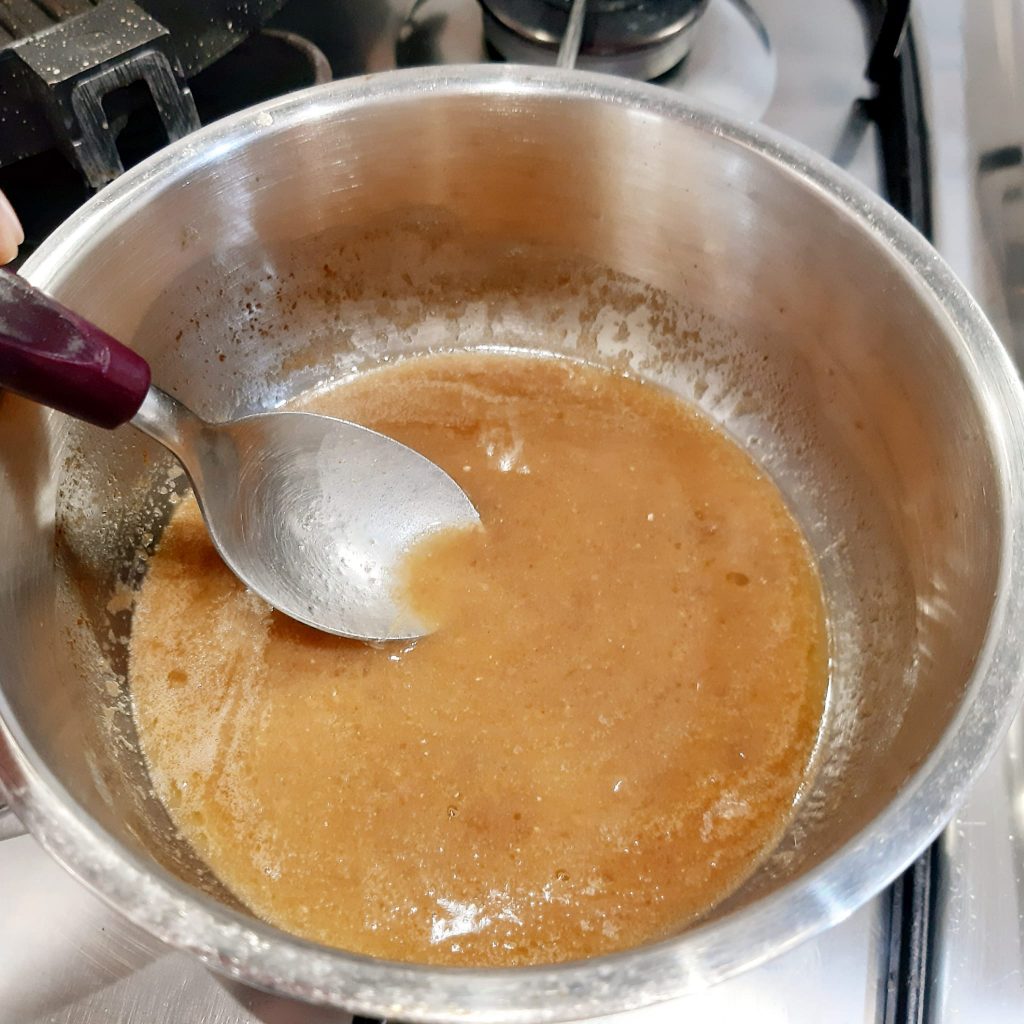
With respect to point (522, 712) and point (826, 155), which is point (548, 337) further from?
point (522, 712)

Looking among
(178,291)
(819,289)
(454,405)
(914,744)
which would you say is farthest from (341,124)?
(914,744)

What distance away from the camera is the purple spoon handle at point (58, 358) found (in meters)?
0.76

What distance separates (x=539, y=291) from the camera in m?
1.35

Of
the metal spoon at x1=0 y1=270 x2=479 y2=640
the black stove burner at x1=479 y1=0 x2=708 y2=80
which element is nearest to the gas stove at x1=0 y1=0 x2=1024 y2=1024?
the black stove burner at x1=479 y1=0 x2=708 y2=80

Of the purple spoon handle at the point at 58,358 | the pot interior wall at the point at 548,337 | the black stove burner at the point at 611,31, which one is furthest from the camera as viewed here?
the black stove burner at the point at 611,31

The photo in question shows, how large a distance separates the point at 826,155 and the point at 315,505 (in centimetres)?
88

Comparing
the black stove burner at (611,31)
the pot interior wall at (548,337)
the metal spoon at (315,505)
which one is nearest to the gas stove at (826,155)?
the black stove burner at (611,31)

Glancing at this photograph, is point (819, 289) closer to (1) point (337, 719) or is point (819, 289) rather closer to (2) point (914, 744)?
(2) point (914, 744)

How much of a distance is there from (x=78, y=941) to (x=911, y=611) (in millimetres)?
937

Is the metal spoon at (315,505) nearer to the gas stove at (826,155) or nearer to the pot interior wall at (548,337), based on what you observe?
the pot interior wall at (548,337)

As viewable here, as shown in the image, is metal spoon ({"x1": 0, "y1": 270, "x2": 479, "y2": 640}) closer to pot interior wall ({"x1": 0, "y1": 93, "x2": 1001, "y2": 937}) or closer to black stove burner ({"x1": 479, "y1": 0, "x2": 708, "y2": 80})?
pot interior wall ({"x1": 0, "y1": 93, "x2": 1001, "y2": 937})

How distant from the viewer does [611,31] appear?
1256mm

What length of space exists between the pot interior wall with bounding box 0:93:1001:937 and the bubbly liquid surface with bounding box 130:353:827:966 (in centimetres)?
5

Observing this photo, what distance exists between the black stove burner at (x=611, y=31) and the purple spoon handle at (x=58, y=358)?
79 cm
